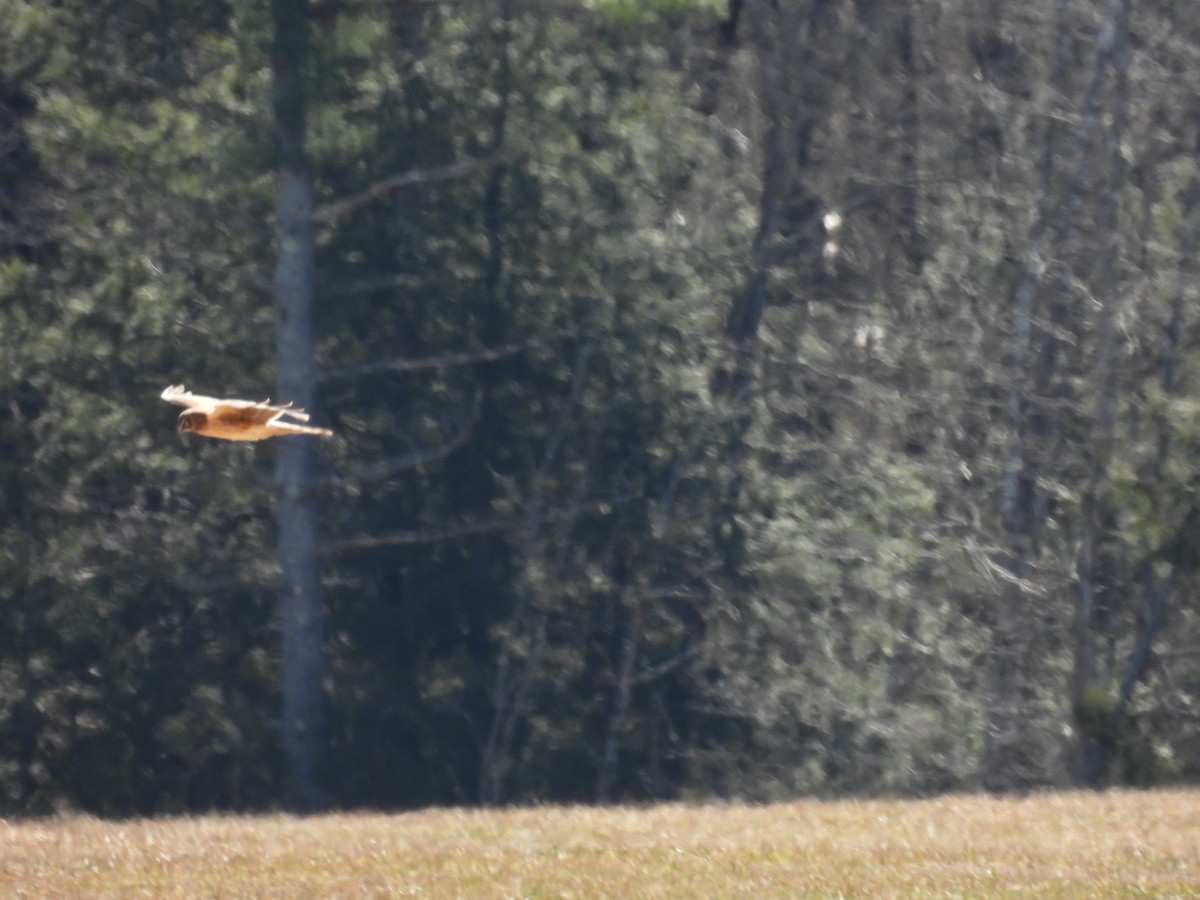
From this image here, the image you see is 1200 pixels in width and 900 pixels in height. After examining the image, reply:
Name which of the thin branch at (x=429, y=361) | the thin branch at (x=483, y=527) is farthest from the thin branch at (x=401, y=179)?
the thin branch at (x=483, y=527)

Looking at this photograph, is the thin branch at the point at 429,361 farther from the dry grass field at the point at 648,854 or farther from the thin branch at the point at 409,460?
the dry grass field at the point at 648,854

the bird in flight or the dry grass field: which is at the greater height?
the bird in flight

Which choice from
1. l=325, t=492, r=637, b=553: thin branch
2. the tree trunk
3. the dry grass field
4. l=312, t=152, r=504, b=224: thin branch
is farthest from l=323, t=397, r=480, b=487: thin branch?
the dry grass field

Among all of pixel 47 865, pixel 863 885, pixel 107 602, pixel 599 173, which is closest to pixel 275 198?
pixel 599 173

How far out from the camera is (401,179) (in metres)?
18.4

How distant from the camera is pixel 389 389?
20.1 meters

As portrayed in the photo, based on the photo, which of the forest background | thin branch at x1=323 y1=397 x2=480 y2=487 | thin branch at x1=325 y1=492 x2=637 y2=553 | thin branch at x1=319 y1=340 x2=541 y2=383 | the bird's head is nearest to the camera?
the bird's head

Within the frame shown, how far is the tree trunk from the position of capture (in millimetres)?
17766

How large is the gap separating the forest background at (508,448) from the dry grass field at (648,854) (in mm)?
7522

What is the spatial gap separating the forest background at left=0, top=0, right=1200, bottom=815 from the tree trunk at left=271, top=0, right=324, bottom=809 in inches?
1.9

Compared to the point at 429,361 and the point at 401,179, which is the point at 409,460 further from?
the point at 401,179

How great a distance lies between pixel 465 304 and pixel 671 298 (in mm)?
2221

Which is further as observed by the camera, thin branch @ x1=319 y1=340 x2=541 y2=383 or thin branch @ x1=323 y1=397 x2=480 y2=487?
thin branch @ x1=319 y1=340 x2=541 y2=383

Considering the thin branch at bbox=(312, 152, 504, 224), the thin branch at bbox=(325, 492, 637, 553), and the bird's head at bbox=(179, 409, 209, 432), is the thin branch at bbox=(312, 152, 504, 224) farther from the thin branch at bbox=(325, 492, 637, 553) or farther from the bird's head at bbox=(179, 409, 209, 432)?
the bird's head at bbox=(179, 409, 209, 432)
